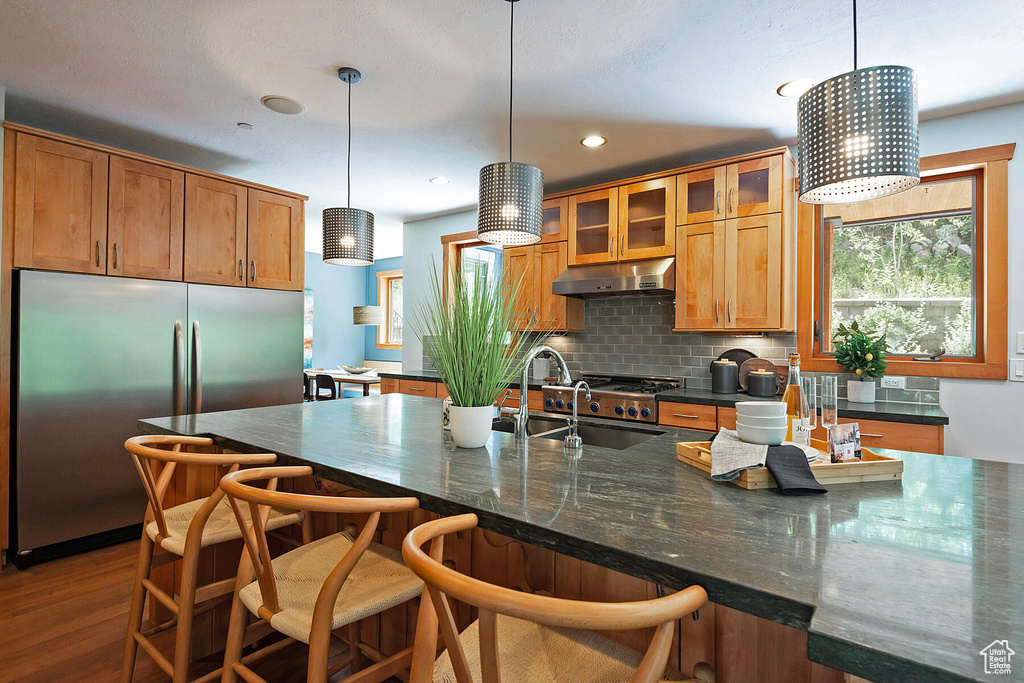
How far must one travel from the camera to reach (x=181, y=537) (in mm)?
1570

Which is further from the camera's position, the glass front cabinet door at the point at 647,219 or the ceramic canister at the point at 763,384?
the glass front cabinet door at the point at 647,219

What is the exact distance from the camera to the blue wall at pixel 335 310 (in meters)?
8.15

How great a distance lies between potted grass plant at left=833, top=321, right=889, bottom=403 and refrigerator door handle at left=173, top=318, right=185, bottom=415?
4000mm

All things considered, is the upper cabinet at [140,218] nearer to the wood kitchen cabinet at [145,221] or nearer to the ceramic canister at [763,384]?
the wood kitchen cabinet at [145,221]

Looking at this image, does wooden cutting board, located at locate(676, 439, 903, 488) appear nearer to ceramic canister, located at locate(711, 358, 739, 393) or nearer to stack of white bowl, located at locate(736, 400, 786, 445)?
stack of white bowl, located at locate(736, 400, 786, 445)

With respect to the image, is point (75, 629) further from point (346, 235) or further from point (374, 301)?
point (374, 301)

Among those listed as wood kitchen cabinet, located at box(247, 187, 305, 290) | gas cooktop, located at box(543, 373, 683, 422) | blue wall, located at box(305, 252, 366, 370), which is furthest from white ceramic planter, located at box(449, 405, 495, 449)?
blue wall, located at box(305, 252, 366, 370)

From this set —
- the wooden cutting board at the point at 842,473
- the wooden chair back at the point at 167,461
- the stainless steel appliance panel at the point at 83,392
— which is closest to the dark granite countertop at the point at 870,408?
the wooden cutting board at the point at 842,473

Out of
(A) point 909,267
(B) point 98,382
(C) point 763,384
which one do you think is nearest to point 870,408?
(C) point 763,384

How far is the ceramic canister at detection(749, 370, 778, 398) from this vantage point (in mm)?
3182

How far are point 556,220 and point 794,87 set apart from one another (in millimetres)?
1884

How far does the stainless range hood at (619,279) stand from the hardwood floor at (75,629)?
2.66 m

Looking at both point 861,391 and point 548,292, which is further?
point 548,292

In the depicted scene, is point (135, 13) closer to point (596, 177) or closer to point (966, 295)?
point (596, 177)
